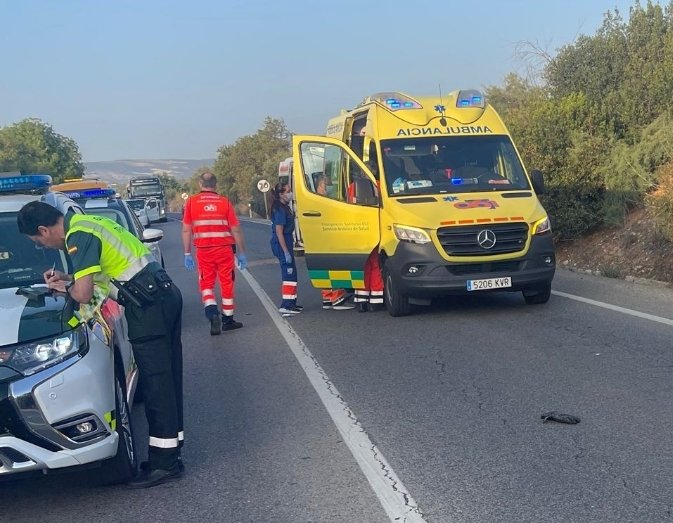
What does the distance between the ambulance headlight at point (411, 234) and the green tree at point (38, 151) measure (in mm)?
61929

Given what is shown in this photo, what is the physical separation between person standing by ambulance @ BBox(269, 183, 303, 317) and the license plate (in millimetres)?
2583

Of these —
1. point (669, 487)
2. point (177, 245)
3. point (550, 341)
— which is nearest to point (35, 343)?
point (669, 487)

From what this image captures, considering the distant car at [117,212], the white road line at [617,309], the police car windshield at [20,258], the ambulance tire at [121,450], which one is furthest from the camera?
the distant car at [117,212]

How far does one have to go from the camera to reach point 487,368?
788cm

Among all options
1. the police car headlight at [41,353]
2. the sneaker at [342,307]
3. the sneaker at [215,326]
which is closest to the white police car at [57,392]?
the police car headlight at [41,353]

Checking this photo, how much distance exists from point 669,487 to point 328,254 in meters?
7.08

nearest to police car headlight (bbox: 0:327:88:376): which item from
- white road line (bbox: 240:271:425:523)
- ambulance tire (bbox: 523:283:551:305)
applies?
white road line (bbox: 240:271:425:523)

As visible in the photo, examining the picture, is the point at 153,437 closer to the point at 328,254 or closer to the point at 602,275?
the point at 328,254

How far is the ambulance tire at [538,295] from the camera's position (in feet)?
36.0

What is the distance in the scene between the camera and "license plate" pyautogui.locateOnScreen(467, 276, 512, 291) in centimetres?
1034

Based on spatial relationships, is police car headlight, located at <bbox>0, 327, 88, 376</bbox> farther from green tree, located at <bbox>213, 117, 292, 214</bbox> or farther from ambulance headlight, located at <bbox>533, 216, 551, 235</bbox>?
green tree, located at <bbox>213, 117, 292, 214</bbox>

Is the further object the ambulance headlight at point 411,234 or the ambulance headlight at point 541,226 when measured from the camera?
the ambulance headlight at point 541,226

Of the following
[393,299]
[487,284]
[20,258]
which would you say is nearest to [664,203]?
[487,284]

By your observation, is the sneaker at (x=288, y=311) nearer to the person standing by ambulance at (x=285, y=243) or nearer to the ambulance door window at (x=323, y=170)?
the person standing by ambulance at (x=285, y=243)
